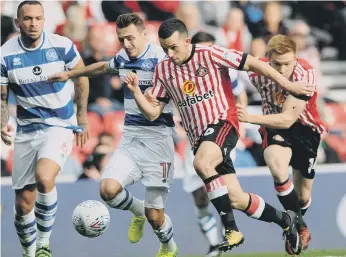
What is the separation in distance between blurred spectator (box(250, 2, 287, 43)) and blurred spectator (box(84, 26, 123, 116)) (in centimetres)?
191

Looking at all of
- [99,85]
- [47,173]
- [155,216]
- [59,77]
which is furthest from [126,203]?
[99,85]

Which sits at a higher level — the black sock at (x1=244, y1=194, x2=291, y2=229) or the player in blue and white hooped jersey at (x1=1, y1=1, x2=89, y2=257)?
the player in blue and white hooped jersey at (x1=1, y1=1, x2=89, y2=257)

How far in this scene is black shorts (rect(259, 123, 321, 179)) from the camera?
9906 millimetres

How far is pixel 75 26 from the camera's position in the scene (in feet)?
39.0

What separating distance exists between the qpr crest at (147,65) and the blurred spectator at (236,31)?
3049 mm

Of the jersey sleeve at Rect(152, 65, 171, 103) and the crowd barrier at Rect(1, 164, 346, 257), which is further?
the crowd barrier at Rect(1, 164, 346, 257)

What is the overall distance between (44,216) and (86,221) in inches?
16.0

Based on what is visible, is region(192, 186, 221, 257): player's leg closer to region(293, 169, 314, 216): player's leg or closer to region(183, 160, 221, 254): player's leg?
region(183, 160, 221, 254): player's leg

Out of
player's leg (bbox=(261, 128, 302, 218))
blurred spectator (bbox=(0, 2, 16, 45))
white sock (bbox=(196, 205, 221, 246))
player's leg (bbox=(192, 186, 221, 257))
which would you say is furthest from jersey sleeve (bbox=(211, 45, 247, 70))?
blurred spectator (bbox=(0, 2, 16, 45))

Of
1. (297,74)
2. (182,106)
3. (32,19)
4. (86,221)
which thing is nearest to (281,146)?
(297,74)

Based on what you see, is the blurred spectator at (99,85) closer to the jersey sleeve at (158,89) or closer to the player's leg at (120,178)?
the player's leg at (120,178)

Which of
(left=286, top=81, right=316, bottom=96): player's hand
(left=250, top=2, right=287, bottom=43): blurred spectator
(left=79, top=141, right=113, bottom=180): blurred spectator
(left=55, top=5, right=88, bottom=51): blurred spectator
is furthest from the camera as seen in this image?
(left=250, top=2, right=287, bottom=43): blurred spectator

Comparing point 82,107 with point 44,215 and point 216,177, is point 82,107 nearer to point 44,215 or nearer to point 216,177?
point 44,215

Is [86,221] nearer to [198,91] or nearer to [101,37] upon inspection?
[198,91]
